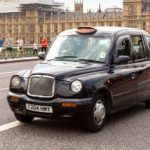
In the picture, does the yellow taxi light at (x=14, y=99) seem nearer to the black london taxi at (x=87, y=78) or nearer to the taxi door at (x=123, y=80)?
the black london taxi at (x=87, y=78)

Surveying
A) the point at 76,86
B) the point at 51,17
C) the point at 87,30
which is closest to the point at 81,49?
the point at 87,30

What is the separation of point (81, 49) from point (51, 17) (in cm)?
13029

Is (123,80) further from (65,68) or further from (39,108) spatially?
(39,108)

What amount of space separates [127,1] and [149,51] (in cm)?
12650

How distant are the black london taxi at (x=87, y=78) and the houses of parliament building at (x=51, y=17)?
12027cm

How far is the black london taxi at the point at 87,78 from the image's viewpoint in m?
6.36

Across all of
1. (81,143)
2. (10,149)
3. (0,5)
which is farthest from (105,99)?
(0,5)

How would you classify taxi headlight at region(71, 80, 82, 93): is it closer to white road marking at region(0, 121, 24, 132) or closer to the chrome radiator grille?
the chrome radiator grille

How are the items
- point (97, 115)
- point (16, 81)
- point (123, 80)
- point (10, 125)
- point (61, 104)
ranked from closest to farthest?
point (61, 104) → point (97, 115) → point (16, 81) → point (10, 125) → point (123, 80)

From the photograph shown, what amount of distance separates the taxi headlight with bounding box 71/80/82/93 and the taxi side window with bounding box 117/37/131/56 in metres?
1.34

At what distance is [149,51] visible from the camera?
8703 mm

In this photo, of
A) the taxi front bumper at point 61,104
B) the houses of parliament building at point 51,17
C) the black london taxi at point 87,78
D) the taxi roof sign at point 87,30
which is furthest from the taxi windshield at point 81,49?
the houses of parliament building at point 51,17

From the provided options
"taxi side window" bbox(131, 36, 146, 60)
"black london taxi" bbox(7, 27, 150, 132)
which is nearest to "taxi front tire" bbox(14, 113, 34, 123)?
"black london taxi" bbox(7, 27, 150, 132)

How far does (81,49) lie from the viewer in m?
7.39
